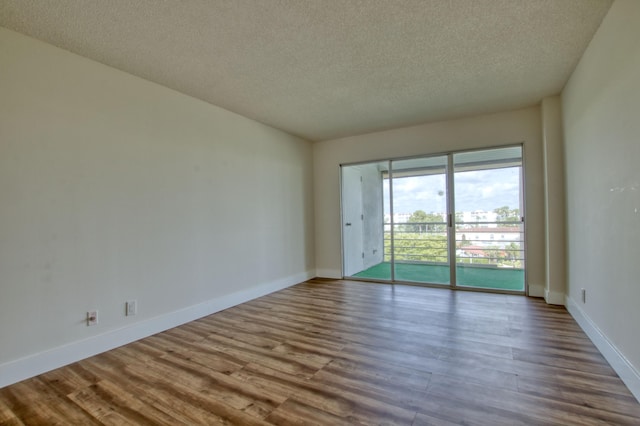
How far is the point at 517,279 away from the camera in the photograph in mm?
4320

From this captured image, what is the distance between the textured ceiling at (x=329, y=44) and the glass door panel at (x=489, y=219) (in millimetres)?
989

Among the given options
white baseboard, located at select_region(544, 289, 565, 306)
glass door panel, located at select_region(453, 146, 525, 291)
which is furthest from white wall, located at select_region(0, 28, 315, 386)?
white baseboard, located at select_region(544, 289, 565, 306)

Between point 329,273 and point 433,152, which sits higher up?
point 433,152

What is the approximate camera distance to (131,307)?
9.22 feet

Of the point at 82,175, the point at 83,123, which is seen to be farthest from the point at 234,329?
the point at 83,123

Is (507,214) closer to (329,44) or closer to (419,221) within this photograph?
(419,221)

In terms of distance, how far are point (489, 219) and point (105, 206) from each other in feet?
15.0

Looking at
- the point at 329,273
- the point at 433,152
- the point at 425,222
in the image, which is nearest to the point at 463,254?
the point at 425,222

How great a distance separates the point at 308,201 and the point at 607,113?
401 centimetres

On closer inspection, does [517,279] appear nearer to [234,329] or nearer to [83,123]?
[234,329]

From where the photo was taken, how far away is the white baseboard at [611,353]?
1.81 metres

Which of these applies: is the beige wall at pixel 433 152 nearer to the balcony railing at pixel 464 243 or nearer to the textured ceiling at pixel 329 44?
the balcony railing at pixel 464 243

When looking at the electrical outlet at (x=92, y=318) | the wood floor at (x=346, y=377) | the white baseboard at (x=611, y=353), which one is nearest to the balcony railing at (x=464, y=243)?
the wood floor at (x=346, y=377)

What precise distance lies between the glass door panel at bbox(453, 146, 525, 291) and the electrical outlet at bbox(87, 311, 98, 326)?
4.33 metres
